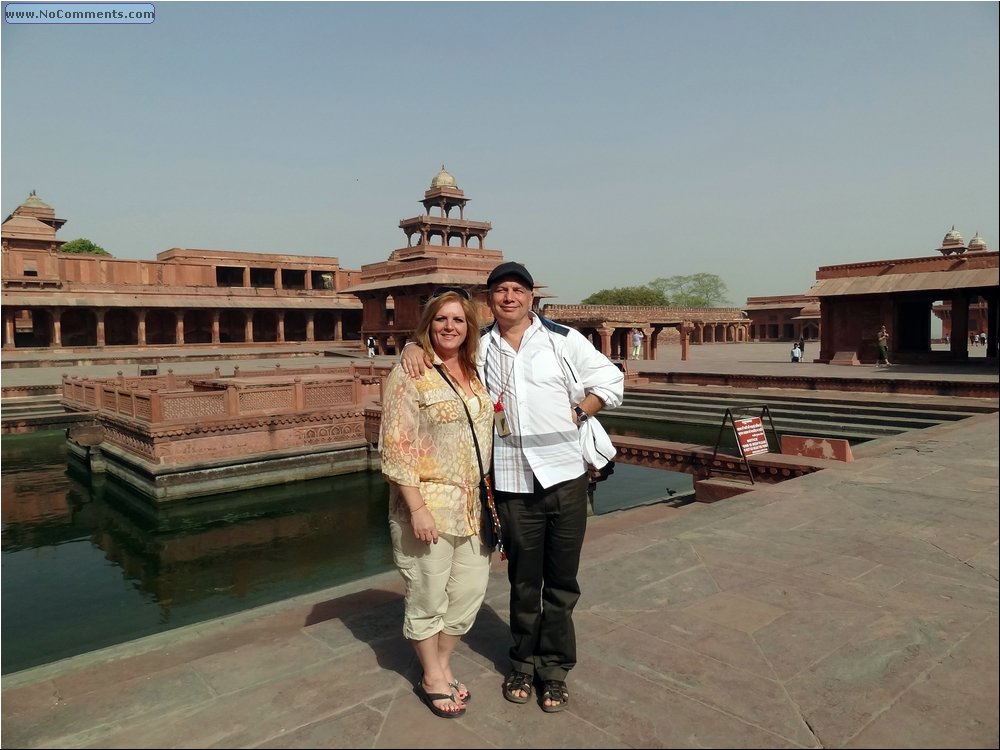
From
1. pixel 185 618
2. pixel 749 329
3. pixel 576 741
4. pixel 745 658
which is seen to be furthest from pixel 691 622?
pixel 749 329

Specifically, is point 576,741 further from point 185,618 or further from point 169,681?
point 185,618

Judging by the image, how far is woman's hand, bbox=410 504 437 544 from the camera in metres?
2.46

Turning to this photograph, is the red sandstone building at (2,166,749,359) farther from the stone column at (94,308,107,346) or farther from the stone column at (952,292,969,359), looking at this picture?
the stone column at (952,292,969,359)

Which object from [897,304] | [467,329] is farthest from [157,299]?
[467,329]

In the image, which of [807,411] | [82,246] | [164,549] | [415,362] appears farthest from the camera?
[82,246]

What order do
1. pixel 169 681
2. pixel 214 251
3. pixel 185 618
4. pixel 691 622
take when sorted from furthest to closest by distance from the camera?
1. pixel 214 251
2. pixel 185 618
3. pixel 691 622
4. pixel 169 681

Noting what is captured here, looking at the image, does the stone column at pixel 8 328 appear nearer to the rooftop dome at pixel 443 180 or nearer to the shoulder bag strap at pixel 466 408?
the rooftop dome at pixel 443 180

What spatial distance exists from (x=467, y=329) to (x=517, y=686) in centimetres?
135

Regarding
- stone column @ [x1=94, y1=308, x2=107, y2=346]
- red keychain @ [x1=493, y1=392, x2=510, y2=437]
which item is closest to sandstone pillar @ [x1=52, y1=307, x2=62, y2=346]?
stone column @ [x1=94, y1=308, x2=107, y2=346]

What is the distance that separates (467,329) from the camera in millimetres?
2646

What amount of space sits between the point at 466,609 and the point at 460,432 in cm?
68

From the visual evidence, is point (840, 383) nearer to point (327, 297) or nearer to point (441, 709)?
point (441, 709)

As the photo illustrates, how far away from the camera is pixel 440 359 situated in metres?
2.65

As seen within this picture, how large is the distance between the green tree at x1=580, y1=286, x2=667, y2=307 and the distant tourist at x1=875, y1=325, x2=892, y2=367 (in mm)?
44971
